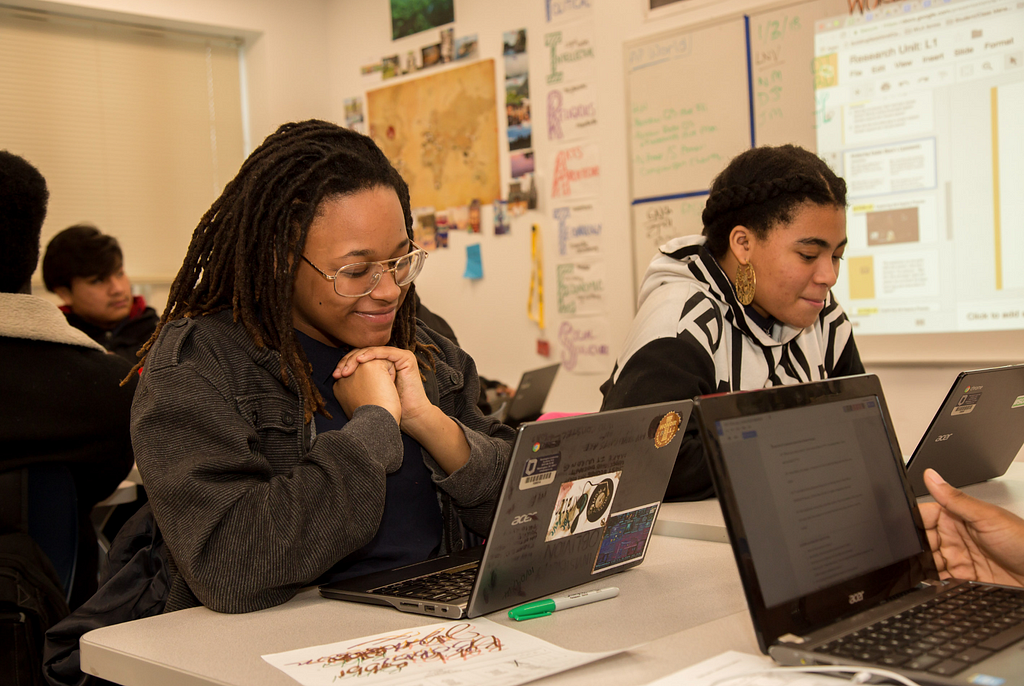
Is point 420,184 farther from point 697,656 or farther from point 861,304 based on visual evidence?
point 697,656

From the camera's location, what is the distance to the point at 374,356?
131 centimetres

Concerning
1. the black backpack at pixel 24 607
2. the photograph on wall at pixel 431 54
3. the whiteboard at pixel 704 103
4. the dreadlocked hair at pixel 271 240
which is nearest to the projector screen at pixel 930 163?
the whiteboard at pixel 704 103

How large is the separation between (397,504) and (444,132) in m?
3.28

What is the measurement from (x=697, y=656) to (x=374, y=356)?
674 millimetres

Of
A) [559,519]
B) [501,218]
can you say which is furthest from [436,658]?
[501,218]

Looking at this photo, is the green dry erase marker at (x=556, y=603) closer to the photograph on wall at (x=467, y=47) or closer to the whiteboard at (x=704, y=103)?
the whiteboard at (x=704, y=103)

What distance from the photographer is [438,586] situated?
1.08 metres

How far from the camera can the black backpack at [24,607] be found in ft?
4.57

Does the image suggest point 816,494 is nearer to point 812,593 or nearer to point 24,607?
point 812,593

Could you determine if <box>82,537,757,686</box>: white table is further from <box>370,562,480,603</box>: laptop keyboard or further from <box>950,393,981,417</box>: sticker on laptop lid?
<box>950,393,981,417</box>: sticker on laptop lid

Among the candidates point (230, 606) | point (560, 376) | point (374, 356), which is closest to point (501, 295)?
point (560, 376)

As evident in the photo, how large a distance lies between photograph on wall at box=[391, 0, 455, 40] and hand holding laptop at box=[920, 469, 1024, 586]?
380 centimetres

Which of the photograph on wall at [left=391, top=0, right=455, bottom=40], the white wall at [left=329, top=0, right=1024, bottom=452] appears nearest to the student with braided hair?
the white wall at [left=329, top=0, right=1024, bottom=452]

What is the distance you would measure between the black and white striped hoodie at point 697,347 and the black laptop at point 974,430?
0.39 m
